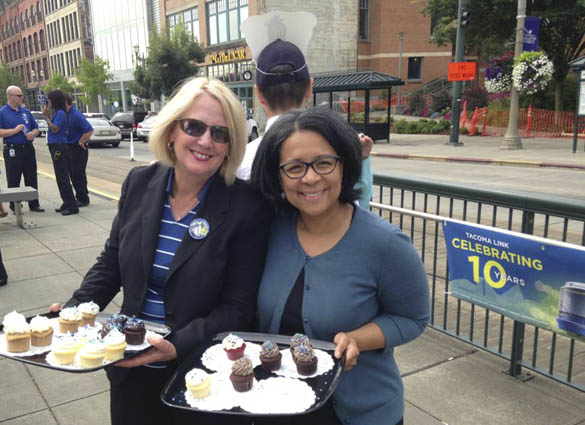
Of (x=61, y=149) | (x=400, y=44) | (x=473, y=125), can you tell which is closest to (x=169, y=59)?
(x=400, y=44)

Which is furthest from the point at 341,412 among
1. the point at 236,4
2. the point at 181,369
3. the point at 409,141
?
the point at 236,4

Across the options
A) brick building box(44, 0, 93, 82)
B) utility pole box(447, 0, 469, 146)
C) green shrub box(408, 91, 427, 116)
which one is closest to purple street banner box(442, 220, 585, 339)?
utility pole box(447, 0, 469, 146)

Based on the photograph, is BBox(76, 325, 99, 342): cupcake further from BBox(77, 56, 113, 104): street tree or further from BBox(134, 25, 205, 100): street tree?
BBox(77, 56, 113, 104): street tree

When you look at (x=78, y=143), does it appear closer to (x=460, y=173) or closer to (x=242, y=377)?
(x=242, y=377)

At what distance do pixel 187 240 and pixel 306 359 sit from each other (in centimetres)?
65

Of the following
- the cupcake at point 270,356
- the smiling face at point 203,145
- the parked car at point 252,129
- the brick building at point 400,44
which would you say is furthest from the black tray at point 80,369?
the brick building at point 400,44

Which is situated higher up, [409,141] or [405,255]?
[405,255]

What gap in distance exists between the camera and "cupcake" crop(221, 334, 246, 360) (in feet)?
5.71

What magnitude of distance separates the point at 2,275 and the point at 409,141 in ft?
69.9

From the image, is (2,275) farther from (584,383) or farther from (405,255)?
(584,383)

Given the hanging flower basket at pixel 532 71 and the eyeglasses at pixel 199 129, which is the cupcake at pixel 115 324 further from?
the hanging flower basket at pixel 532 71

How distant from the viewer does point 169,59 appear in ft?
128

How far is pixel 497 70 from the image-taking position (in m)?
22.4

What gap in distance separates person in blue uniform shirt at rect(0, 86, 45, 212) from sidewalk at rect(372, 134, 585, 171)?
13.1 metres
